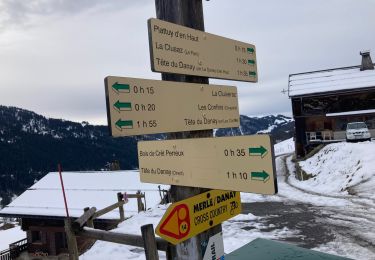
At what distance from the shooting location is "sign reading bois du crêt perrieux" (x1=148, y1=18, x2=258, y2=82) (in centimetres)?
270

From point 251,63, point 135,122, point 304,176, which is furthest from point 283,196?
point 135,122

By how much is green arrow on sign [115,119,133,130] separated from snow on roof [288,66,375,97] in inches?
1303

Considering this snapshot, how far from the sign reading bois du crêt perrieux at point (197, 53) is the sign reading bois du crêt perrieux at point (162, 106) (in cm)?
13

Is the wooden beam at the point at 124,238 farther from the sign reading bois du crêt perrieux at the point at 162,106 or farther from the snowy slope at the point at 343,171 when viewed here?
the snowy slope at the point at 343,171

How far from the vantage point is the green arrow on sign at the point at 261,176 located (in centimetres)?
237

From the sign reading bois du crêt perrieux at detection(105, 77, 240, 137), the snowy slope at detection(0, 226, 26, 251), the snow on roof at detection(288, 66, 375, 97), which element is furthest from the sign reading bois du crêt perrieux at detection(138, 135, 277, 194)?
the snowy slope at detection(0, 226, 26, 251)

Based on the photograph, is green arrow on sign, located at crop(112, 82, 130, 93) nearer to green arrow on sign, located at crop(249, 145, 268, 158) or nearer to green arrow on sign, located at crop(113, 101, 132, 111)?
green arrow on sign, located at crop(113, 101, 132, 111)

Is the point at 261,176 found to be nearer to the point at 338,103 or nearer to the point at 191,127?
the point at 191,127

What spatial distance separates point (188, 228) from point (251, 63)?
5.37ft

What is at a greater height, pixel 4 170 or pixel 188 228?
pixel 188 228

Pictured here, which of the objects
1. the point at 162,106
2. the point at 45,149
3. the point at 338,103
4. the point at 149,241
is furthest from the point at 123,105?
the point at 45,149

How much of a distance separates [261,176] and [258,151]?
0.17 m

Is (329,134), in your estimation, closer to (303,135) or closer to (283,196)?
(303,135)

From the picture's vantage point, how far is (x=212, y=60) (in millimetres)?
3104
